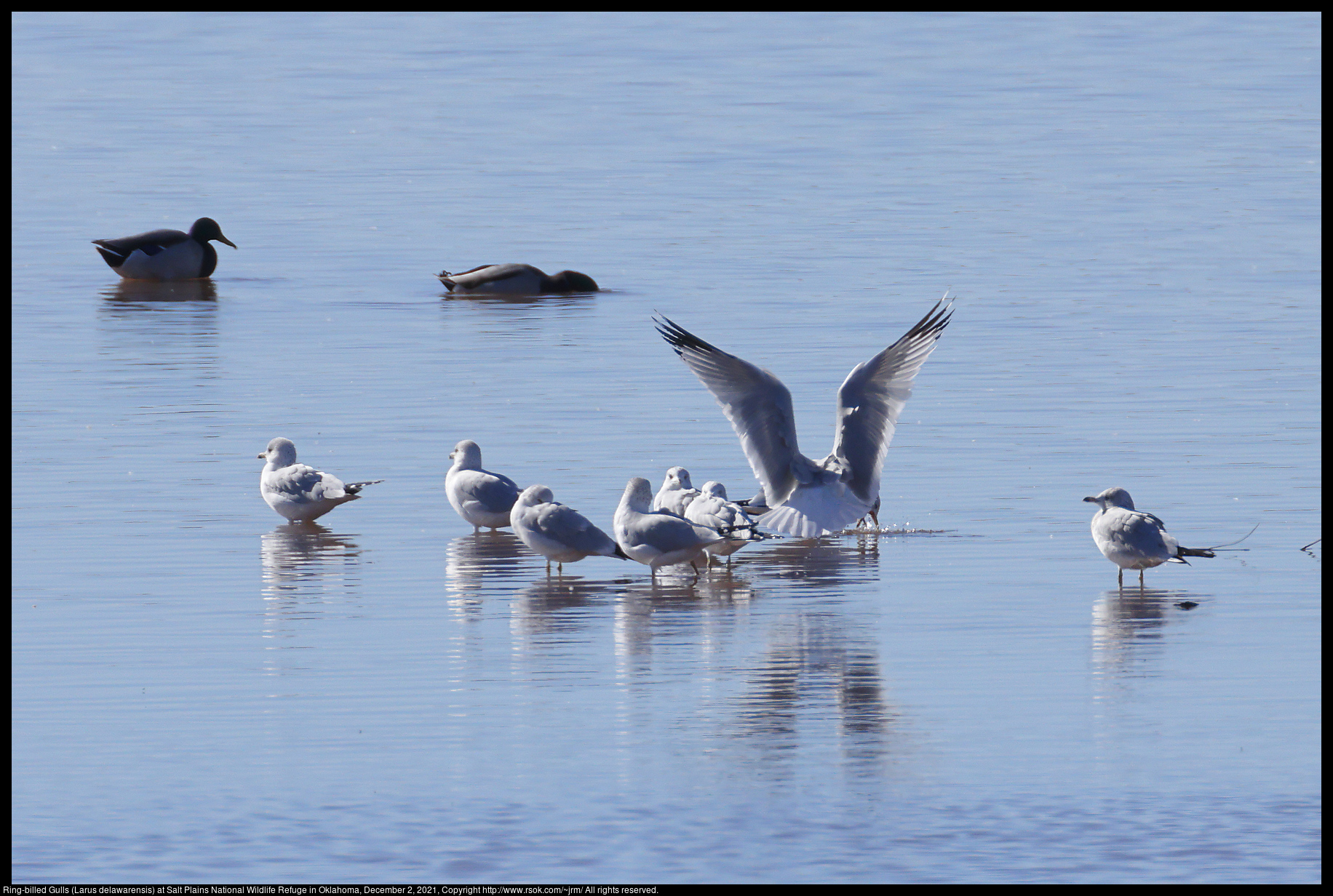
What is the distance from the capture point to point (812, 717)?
9102 millimetres

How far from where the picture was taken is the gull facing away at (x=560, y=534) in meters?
12.3

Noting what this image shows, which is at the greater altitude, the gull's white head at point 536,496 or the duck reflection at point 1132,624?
the gull's white head at point 536,496

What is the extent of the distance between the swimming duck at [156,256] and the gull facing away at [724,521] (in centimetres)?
1793

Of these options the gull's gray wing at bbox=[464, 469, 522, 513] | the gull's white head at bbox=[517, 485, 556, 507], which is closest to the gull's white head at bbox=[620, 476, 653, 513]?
the gull's white head at bbox=[517, 485, 556, 507]

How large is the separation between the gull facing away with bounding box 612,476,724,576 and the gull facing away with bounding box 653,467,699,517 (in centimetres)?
73

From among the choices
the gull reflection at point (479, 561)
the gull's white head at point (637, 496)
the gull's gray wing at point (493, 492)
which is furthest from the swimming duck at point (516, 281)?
the gull's white head at point (637, 496)

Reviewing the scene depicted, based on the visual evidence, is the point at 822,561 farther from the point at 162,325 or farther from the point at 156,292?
the point at 156,292

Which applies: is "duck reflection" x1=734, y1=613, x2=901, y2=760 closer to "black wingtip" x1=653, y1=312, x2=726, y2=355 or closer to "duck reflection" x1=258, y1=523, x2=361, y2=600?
"duck reflection" x1=258, y1=523, x2=361, y2=600

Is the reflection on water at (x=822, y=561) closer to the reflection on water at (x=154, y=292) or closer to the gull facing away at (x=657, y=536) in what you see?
the gull facing away at (x=657, y=536)

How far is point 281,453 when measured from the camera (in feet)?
49.2

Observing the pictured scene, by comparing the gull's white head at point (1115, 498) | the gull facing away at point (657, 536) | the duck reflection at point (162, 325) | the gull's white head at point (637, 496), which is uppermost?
the duck reflection at point (162, 325)

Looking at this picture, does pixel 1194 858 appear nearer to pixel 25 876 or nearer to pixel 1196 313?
pixel 25 876

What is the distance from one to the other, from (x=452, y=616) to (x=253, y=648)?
1.20 metres

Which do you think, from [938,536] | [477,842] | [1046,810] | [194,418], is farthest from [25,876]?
[194,418]
